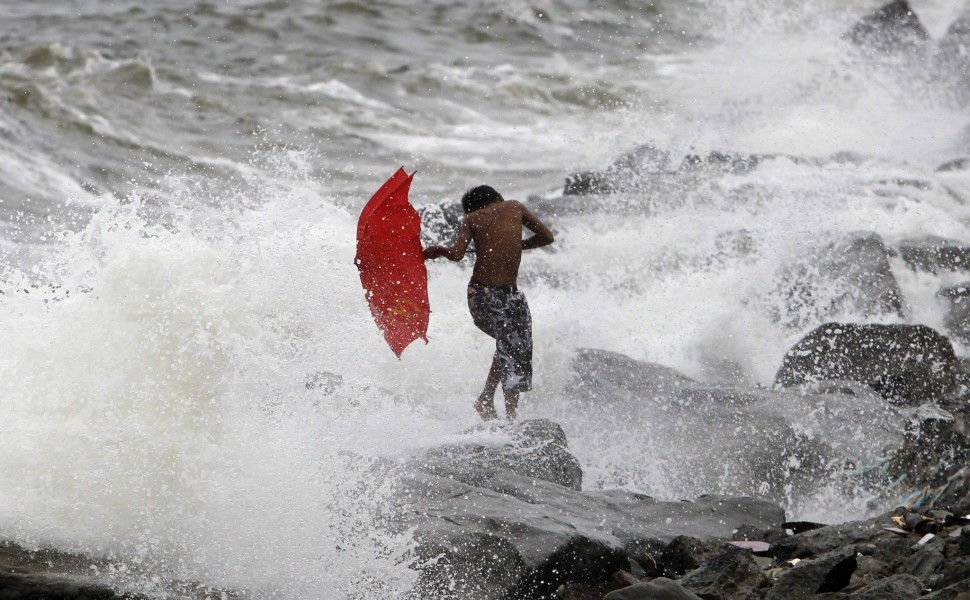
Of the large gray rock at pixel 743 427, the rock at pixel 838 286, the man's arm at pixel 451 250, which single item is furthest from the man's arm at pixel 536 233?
the rock at pixel 838 286

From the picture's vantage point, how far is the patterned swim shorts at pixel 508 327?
654cm

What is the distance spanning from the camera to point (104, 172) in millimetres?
13055

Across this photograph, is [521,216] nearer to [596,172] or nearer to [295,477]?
[295,477]

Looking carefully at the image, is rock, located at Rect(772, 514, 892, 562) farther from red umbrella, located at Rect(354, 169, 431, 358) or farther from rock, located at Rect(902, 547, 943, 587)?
red umbrella, located at Rect(354, 169, 431, 358)

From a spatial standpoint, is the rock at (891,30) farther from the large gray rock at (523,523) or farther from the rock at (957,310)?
the large gray rock at (523,523)

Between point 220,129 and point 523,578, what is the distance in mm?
12102

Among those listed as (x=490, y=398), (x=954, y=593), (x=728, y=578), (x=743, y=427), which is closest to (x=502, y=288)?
(x=490, y=398)

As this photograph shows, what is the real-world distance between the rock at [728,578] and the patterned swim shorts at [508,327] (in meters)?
2.60

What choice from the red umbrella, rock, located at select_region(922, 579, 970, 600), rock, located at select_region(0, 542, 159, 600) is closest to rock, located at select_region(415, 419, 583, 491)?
the red umbrella

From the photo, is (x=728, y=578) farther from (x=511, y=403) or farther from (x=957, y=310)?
(x=957, y=310)

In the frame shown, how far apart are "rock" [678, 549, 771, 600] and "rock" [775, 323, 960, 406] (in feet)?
11.0

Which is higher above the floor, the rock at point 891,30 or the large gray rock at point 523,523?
the rock at point 891,30

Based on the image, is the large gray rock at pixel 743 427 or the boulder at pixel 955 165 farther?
the boulder at pixel 955 165

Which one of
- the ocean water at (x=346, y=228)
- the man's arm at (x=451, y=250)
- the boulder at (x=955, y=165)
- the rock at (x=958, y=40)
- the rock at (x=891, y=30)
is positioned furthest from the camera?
the rock at (x=891, y=30)
